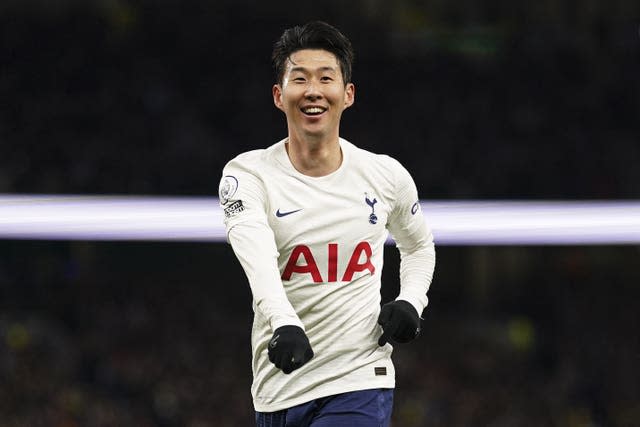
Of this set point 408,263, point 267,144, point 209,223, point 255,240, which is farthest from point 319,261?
point 267,144

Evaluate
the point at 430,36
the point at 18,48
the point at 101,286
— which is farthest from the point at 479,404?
the point at 18,48

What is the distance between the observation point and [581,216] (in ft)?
29.4

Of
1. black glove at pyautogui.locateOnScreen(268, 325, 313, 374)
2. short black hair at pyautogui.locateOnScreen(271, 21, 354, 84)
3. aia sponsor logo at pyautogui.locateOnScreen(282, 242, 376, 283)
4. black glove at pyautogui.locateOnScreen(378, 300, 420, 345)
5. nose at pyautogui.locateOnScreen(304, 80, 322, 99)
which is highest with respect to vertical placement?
short black hair at pyautogui.locateOnScreen(271, 21, 354, 84)

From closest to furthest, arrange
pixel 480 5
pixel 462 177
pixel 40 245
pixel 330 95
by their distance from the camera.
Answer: pixel 330 95 → pixel 40 245 → pixel 462 177 → pixel 480 5

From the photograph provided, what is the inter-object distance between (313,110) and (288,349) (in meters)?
0.68

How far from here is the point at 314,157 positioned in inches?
128

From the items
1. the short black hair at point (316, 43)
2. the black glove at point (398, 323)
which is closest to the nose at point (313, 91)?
the short black hair at point (316, 43)

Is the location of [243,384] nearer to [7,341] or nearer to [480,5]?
[7,341]

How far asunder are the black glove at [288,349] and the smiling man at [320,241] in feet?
0.75

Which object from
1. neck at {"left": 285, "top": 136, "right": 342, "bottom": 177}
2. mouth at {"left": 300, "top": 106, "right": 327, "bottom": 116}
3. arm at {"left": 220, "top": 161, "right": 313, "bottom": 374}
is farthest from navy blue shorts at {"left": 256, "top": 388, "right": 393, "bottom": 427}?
mouth at {"left": 300, "top": 106, "right": 327, "bottom": 116}

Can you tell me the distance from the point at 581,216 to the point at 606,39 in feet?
25.0

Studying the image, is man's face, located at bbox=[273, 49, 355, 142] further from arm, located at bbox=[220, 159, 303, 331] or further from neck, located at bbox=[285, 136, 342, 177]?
arm, located at bbox=[220, 159, 303, 331]

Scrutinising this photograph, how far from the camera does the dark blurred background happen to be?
12.0m

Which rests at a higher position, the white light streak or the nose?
the white light streak
